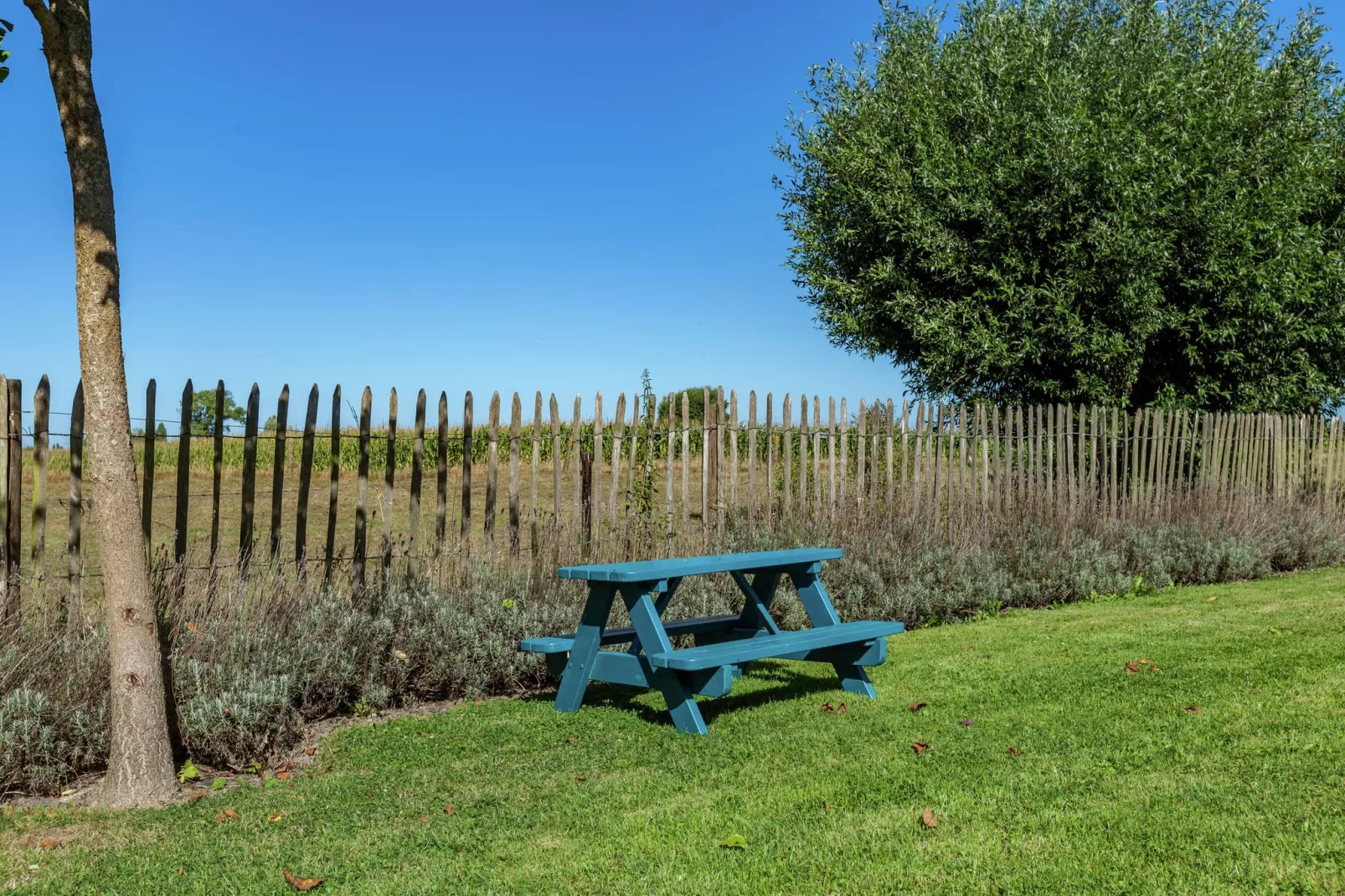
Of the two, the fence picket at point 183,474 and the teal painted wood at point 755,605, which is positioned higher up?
the fence picket at point 183,474

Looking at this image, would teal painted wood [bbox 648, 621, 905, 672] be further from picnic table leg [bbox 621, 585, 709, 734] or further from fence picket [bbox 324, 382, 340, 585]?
fence picket [bbox 324, 382, 340, 585]

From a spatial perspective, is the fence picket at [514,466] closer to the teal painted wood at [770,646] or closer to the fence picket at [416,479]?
the fence picket at [416,479]

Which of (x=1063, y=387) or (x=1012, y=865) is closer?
(x=1012, y=865)

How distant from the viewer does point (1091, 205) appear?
1540 centimetres

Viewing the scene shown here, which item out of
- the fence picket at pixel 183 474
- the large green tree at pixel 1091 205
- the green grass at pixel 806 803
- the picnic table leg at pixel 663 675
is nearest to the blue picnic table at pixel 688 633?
the picnic table leg at pixel 663 675

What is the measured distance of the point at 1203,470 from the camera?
563 inches

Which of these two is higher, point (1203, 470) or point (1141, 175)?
point (1141, 175)

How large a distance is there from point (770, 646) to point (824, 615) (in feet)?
3.34

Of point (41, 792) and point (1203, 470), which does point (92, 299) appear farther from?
point (1203, 470)

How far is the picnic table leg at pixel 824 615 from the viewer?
622 centimetres

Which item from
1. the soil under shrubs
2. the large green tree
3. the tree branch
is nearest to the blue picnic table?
the soil under shrubs

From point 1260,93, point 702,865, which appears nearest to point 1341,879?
point 702,865

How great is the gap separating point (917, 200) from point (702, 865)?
14567 mm

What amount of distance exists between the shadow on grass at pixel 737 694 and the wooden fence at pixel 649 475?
58.9 inches
